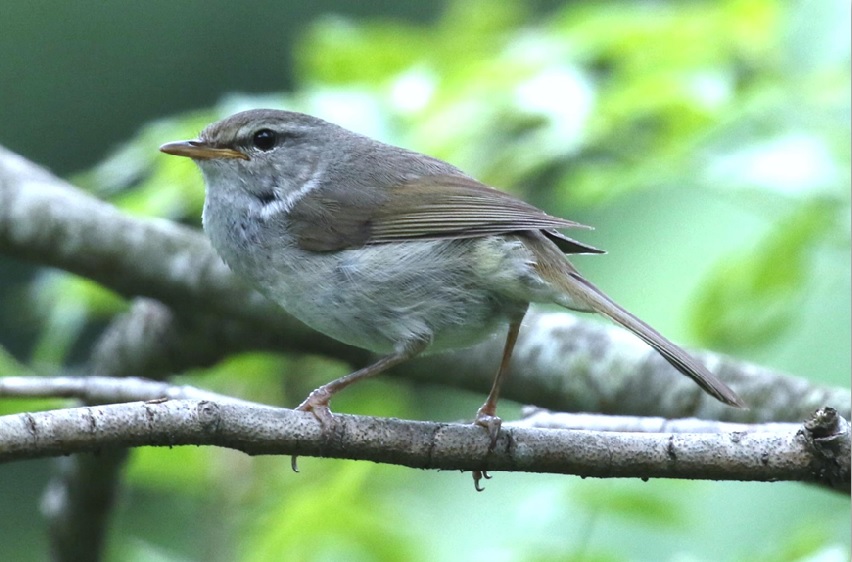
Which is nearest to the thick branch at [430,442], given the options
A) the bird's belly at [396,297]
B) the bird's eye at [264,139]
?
the bird's belly at [396,297]

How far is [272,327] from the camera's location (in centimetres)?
433

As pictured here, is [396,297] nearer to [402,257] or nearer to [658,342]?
[402,257]

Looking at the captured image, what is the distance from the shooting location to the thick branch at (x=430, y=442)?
2361 millimetres

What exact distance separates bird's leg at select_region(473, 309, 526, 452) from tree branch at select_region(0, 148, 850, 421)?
21.8 inches

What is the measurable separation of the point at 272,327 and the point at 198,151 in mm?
830

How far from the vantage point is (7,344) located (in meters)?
9.37

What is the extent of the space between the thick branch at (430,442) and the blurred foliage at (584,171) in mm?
636

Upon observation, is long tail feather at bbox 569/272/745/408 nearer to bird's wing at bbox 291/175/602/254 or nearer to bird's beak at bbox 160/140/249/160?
bird's wing at bbox 291/175/602/254

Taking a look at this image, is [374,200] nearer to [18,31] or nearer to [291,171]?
[291,171]

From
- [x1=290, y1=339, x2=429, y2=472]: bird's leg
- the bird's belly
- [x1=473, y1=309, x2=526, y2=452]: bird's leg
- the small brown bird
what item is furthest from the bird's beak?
[x1=473, y1=309, x2=526, y2=452]: bird's leg

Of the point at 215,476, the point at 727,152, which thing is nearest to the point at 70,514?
the point at 215,476

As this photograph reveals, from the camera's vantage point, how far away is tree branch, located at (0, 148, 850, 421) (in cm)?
400

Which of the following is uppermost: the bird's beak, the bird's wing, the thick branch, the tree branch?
the bird's beak

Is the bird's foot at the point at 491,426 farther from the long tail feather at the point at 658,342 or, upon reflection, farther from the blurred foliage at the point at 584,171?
the blurred foliage at the point at 584,171
